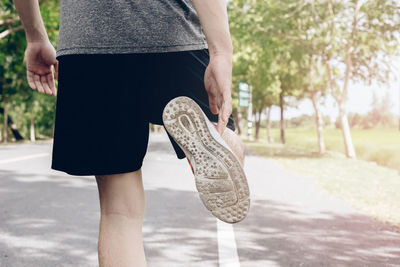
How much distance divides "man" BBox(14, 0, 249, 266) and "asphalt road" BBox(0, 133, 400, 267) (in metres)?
1.57

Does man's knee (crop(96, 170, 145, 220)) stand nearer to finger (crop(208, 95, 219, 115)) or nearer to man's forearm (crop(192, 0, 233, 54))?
finger (crop(208, 95, 219, 115))

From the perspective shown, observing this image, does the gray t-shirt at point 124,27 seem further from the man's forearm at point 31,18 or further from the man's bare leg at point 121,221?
the man's bare leg at point 121,221

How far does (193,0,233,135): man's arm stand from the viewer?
160 centimetres

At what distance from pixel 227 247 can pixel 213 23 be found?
2299 mm

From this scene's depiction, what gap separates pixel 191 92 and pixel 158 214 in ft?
10.6

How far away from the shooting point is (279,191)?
6887mm

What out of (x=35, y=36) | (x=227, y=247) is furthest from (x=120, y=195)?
(x=227, y=247)

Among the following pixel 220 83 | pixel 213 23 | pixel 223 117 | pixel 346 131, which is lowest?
pixel 346 131

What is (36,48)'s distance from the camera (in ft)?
6.41

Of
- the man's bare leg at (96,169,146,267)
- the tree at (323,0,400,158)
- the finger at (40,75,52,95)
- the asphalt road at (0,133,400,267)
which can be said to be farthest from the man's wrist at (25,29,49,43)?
the tree at (323,0,400,158)

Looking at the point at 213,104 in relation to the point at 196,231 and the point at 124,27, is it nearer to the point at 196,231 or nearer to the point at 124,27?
the point at 124,27

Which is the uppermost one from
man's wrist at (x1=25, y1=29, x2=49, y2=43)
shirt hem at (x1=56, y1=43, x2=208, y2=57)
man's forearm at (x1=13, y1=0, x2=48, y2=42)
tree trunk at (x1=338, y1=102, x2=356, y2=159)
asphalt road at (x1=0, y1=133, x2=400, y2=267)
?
man's forearm at (x1=13, y1=0, x2=48, y2=42)

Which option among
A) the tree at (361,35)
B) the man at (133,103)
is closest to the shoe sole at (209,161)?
the man at (133,103)

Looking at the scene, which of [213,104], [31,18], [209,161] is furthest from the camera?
[31,18]
